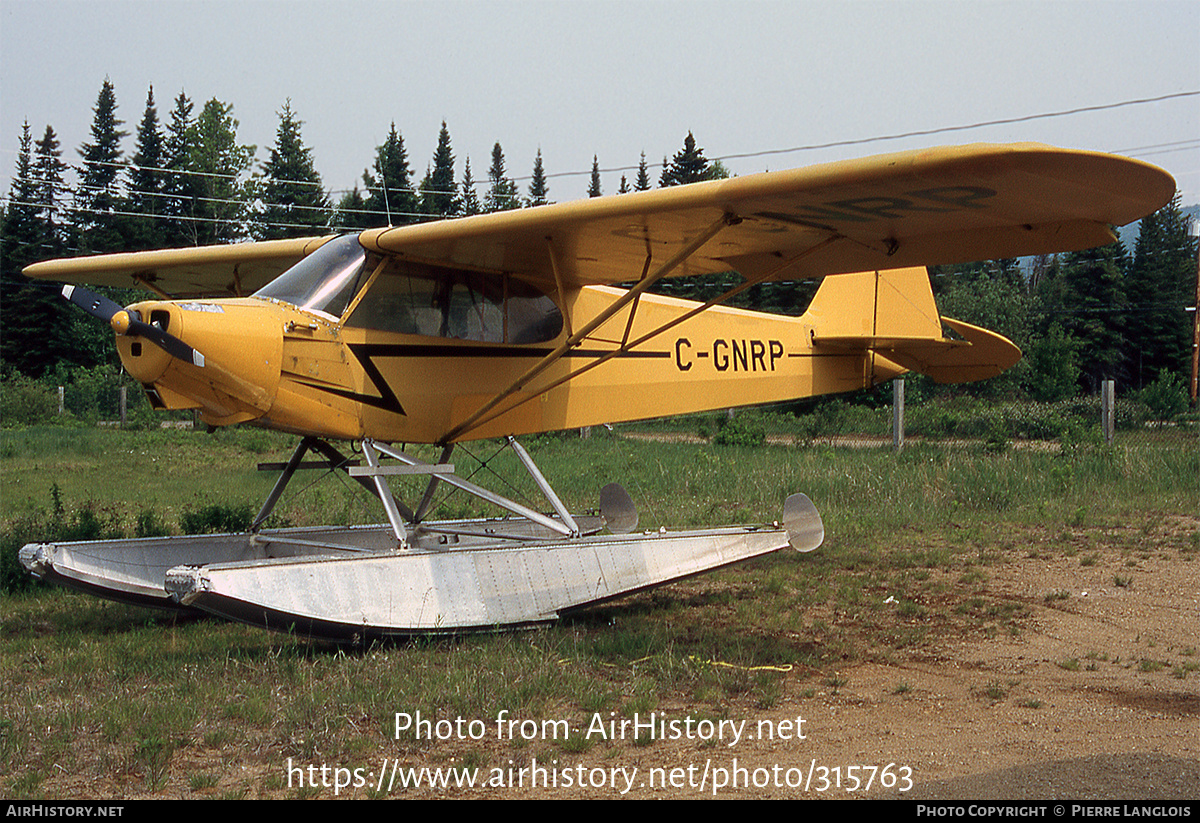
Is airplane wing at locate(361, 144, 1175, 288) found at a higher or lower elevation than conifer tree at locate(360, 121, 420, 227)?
lower

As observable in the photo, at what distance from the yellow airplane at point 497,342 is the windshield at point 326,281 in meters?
0.02

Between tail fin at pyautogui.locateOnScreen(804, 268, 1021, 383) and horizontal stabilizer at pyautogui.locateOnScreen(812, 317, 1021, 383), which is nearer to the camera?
horizontal stabilizer at pyautogui.locateOnScreen(812, 317, 1021, 383)

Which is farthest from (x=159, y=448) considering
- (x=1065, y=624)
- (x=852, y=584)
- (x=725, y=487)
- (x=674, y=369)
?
(x=1065, y=624)

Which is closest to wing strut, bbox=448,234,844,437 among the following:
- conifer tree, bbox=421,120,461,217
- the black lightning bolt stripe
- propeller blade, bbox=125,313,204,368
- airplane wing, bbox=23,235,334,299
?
the black lightning bolt stripe

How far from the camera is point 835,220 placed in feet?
20.0

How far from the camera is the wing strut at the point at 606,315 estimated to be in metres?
6.05

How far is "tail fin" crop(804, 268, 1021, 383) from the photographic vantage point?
33.3 ft

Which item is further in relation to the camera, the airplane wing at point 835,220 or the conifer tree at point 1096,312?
the conifer tree at point 1096,312

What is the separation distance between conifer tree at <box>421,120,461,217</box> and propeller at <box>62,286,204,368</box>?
104 feet

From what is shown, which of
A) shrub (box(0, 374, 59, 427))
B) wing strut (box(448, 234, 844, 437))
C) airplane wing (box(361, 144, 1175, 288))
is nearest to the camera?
airplane wing (box(361, 144, 1175, 288))

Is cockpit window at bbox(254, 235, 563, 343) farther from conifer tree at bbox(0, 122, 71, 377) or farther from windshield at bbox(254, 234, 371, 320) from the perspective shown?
conifer tree at bbox(0, 122, 71, 377)

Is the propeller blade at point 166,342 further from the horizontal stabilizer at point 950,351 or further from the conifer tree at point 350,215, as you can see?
the conifer tree at point 350,215

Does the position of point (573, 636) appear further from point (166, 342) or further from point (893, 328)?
point (893, 328)

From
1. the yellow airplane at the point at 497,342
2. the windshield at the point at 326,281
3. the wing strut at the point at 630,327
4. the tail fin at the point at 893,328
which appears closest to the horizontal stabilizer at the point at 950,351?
the tail fin at the point at 893,328
